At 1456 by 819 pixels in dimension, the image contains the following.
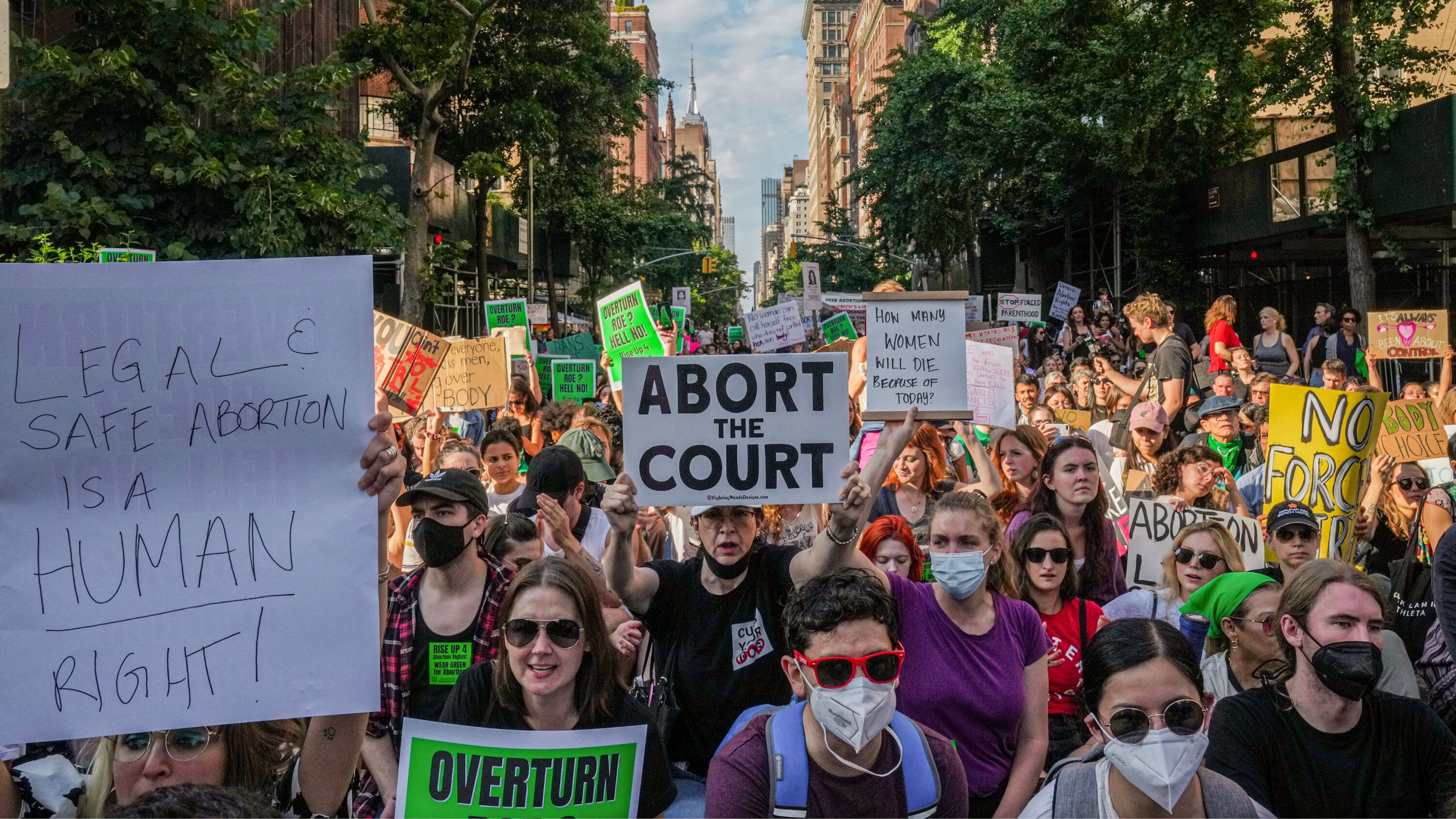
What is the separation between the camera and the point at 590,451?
7.14 metres

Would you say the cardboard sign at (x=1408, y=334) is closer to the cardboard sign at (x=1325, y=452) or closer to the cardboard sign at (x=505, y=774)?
the cardboard sign at (x=1325, y=452)

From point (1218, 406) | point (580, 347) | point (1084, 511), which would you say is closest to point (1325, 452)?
point (1084, 511)

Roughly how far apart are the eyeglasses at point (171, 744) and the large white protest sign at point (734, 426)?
172 cm

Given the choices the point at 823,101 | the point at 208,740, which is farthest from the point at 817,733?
the point at 823,101

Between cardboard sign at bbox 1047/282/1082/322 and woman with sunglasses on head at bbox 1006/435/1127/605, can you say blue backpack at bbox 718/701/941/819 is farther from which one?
cardboard sign at bbox 1047/282/1082/322

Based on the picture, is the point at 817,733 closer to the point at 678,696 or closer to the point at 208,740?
the point at 678,696

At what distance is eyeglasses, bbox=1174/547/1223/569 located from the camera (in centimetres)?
481

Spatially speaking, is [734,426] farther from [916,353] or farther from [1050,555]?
[916,353]

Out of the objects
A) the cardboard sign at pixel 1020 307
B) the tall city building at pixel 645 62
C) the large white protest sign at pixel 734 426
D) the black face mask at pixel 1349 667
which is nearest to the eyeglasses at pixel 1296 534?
the black face mask at pixel 1349 667

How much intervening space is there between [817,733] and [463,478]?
1743mm

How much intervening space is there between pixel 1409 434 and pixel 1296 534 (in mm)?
2348

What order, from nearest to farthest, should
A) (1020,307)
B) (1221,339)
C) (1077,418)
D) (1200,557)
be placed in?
(1200,557) < (1077,418) < (1221,339) < (1020,307)

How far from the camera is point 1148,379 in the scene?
905 centimetres

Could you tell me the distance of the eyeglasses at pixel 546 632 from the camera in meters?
3.22
